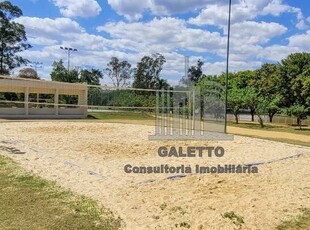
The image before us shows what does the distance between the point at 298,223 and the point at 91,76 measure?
42308 millimetres

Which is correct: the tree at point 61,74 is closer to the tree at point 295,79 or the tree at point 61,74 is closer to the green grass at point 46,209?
the tree at point 295,79

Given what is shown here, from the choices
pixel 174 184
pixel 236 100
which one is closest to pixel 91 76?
pixel 236 100

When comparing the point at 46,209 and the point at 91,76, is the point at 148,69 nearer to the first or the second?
the point at 91,76

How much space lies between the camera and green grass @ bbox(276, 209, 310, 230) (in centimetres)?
430

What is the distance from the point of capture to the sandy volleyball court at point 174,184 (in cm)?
452

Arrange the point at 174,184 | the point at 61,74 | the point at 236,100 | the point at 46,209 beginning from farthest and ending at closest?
the point at 61,74 → the point at 236,100 → the point at 174,184 → the point at 46,209

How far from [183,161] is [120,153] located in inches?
67.2

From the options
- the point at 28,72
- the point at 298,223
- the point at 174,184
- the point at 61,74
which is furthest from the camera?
the point at 28,72

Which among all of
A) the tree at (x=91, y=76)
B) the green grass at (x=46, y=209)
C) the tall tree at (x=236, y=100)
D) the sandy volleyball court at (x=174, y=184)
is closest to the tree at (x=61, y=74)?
the tree at (x=91, y=76)

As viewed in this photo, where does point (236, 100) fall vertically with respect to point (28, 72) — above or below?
below

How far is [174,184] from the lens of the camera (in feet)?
19.6

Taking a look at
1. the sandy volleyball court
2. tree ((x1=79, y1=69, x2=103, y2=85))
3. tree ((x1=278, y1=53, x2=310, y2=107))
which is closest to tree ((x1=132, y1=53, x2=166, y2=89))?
tree ((x1=79, y1=69, x2=103, y2=85))

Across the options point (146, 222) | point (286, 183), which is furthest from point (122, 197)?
point (286, 183)

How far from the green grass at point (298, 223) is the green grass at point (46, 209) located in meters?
1.95
